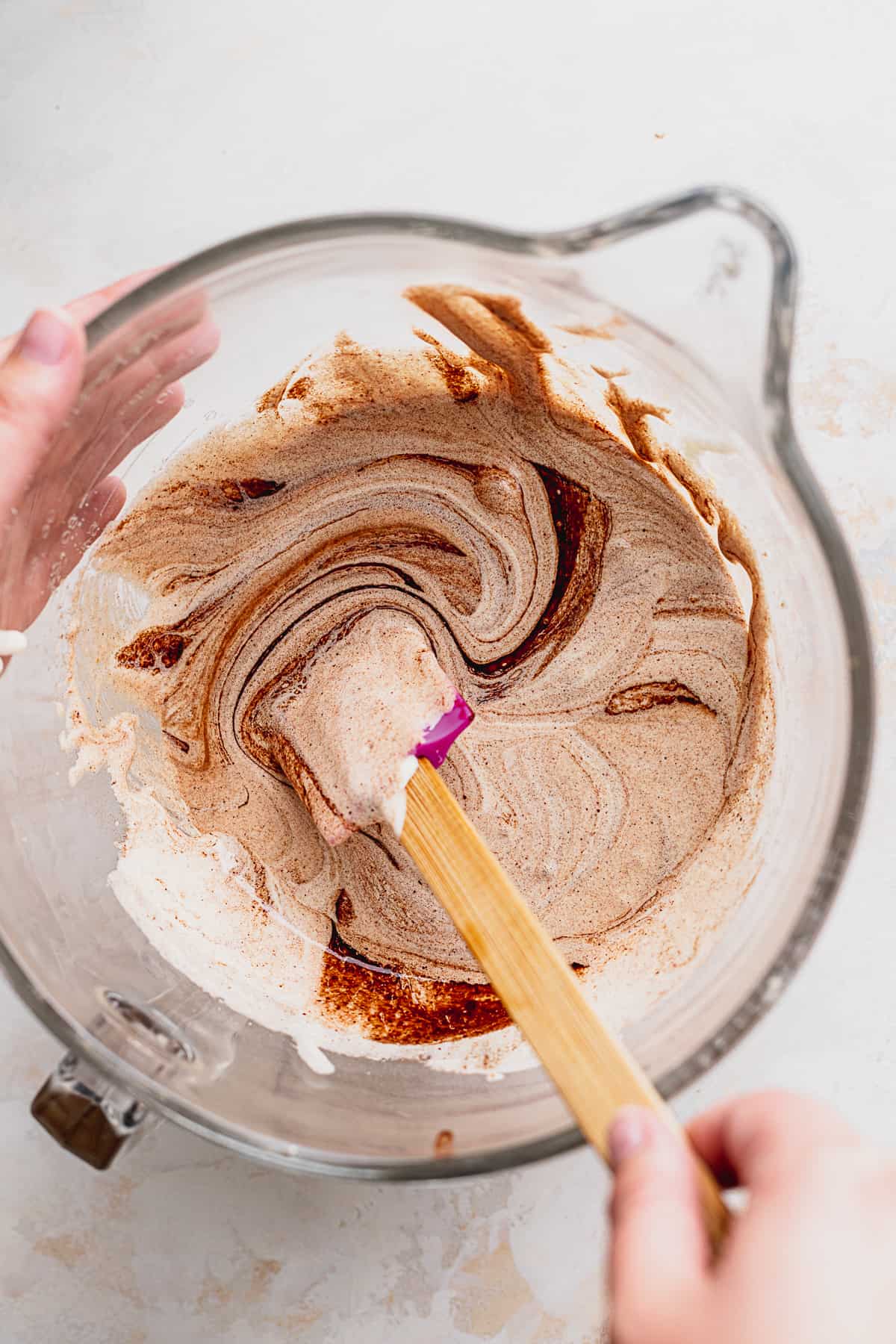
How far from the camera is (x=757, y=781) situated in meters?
1.28

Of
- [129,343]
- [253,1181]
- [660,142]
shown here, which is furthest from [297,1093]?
[660,142]

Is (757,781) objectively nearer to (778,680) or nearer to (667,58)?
(778,680)

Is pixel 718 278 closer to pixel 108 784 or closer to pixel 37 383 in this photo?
pixel 37 383

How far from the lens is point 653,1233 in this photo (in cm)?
74

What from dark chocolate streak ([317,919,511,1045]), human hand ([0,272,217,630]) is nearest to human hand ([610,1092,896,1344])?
dark chocolate streak ([317,919,511,1045])

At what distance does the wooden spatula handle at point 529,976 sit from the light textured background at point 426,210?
46 cm

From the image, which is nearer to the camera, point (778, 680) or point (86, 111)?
point (778, 680)

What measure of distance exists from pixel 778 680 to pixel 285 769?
2.21 ft

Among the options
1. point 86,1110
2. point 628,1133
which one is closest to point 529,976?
point 628,1133

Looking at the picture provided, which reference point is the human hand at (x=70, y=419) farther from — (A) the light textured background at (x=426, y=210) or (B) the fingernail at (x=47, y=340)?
(A) the light textured background at (x=426, y=210)

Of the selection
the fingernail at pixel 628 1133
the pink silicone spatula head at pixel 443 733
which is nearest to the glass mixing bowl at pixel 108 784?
the fingernail at pixel 628 1133

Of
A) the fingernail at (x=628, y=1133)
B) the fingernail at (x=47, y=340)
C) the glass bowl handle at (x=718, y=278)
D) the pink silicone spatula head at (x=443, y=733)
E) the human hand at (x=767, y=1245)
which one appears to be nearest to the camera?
the human hand at (x=767, y=1245)

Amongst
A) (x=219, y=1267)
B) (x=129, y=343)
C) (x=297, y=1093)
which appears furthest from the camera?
(x=219, y=1267)

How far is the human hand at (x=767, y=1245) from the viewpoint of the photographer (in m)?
0.70
